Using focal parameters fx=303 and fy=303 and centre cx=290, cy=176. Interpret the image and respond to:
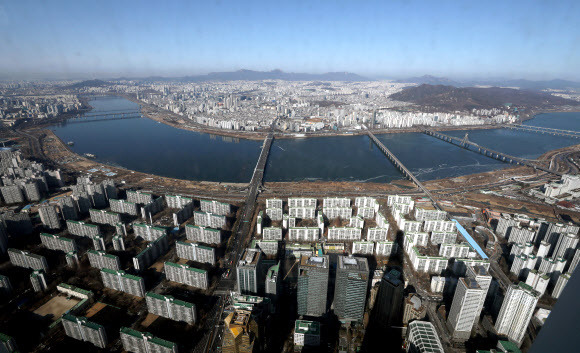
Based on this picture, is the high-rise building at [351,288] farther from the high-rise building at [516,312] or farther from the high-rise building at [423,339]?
the high-rise building at [516,312]

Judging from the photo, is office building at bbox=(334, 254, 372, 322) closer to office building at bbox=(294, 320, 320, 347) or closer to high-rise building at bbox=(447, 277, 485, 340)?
office building at bbox=(294, 320, 320, 347)

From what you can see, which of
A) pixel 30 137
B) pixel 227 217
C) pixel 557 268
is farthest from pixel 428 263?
pixel 30 137

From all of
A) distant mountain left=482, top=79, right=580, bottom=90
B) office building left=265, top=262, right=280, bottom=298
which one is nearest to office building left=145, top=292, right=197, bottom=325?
office building left=265, top=262, right=280, bottom=298

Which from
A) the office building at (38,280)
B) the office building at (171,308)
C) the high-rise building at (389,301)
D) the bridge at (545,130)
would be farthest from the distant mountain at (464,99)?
the office building at (38,280)

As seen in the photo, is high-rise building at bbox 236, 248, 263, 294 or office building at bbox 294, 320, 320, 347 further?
high-rise building at bbox 236, 248, 263, 294

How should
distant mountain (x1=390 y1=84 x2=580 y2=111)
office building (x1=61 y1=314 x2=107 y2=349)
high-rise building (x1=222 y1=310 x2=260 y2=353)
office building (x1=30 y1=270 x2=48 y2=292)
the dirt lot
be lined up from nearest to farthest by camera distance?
high-rise building (x1=222 y1=310 x2=260 y2=353), office building (x1=61 y1=314 x2=107 y2=349), the dirt lot, office building (x1=30 y1=270 x2=48 y2=292), distant mountain (x1=390 y1=84 x2=580 y2=111)

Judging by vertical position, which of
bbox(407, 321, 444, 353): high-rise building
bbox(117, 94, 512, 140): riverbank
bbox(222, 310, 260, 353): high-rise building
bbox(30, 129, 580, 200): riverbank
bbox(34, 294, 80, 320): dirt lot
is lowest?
bbox(34, 294, 80, 320): dirt lot
